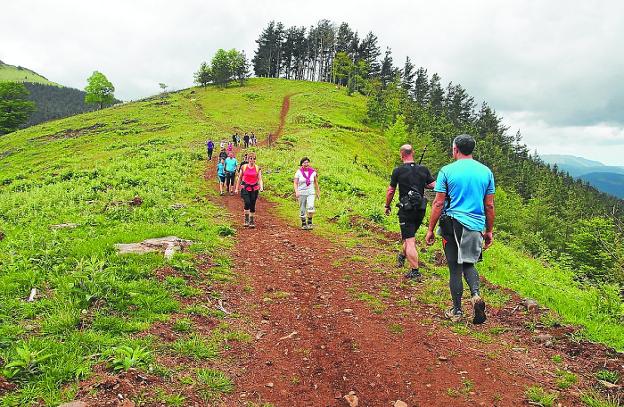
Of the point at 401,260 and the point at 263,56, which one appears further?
the point at 263,56

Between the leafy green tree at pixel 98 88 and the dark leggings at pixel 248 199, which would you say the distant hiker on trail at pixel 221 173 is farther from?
the leafy green tree at pixel 98 88

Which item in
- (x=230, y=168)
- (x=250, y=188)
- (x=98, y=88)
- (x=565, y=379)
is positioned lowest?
(x=565, y=379)

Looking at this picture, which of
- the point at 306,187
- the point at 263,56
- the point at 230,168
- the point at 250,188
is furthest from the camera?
the point at 263,56

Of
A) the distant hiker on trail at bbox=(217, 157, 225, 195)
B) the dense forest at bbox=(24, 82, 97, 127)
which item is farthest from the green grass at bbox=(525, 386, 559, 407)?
the dense forest at bbox=(24, 82, 97, 127)

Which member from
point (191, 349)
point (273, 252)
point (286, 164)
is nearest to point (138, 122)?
point (286, 164)

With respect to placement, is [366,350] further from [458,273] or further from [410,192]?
[410,192]

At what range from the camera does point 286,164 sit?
1022 inches

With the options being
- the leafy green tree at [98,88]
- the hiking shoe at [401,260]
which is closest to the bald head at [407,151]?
the hiking shoe at [401,260]

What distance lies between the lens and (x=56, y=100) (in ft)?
554

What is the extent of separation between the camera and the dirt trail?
432cm

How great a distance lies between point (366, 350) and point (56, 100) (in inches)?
7973

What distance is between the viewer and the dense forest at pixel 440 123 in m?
46.2

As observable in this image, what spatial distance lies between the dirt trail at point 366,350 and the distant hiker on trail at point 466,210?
800mm

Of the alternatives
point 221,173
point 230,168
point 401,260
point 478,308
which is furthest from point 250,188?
point 478,308
